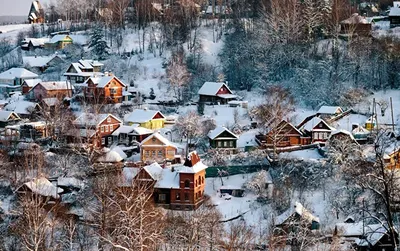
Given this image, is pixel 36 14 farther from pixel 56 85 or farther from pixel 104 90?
pixel 104 90

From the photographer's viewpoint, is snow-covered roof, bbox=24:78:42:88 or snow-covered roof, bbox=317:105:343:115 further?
snow-covered roof, bbox=24:78:42:88

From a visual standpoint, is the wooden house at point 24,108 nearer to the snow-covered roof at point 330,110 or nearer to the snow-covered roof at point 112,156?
the snow-covered roof at point 112,156

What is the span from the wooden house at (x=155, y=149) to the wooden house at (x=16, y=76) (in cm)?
1864

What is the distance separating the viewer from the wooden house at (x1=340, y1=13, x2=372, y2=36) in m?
39.5

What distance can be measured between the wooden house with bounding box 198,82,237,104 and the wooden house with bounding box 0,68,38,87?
14.1m

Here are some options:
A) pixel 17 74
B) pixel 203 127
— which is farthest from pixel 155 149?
pixel 17 74

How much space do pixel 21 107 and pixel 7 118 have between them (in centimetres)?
201

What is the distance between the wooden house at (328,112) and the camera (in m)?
32.1

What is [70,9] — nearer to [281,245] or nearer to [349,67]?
[349,67]

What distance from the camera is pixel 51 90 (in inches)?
1542

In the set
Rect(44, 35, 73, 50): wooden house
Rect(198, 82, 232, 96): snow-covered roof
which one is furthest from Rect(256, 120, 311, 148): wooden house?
Rect(44, 35, 73, 50): wooden house

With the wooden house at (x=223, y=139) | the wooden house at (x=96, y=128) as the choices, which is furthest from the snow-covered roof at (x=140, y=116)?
the wooden house at (x=223, y=139)

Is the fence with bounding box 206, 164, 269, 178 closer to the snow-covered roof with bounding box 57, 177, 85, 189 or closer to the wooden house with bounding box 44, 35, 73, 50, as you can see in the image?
the snow-covered roof with bounding box 57, 177, 85, 189

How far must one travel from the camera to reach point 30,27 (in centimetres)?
6081
